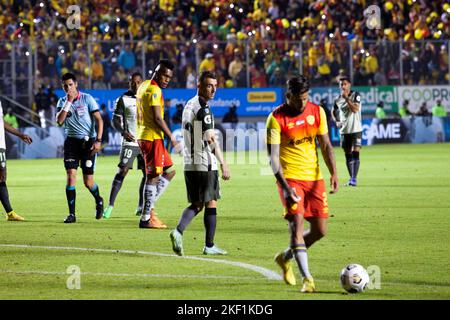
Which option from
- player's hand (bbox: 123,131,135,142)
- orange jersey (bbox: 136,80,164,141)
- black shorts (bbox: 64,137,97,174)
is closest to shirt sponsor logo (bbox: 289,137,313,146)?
orange jersey (bbox: 136,80,164,141)

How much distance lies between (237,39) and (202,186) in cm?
2825

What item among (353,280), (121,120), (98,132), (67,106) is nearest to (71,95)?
(67,106)

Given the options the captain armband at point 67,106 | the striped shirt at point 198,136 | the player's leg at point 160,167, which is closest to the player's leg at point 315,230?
the striped shirt at point 198,136

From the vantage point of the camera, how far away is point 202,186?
12102 mm

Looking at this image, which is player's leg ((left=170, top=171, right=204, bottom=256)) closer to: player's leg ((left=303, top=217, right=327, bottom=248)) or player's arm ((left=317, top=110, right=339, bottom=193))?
player's leg ((left=303, top=217, right=327, bottom=248))

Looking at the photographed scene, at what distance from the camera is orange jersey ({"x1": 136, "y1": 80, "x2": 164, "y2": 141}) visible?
571 inches

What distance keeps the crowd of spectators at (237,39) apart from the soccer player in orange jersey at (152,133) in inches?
805

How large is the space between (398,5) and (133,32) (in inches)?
439

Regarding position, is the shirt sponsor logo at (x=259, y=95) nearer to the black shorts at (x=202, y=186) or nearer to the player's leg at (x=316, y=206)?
the black shorts at (x=202, y=186)

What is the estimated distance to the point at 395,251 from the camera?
40.3ft

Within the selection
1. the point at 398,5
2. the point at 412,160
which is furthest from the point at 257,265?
the point at 398,5

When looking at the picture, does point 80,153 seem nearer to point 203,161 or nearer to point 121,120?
point 121,120

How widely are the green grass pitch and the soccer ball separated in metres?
0.09
